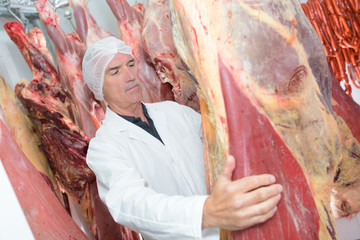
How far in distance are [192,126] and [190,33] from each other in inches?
24.9

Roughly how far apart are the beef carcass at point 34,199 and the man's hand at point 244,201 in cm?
60

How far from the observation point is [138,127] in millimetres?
1519

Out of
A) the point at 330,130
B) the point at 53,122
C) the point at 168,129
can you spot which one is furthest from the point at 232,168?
the point at 53,122

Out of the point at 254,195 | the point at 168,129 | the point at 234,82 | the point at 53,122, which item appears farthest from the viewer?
the point at 53,122

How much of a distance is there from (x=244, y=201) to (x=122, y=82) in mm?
868

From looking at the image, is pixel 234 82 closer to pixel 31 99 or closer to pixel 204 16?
pixel 204 16

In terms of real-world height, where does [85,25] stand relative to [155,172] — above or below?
above

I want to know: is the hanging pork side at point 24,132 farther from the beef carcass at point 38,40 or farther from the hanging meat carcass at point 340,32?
the hanging meat carcass at point 340,32

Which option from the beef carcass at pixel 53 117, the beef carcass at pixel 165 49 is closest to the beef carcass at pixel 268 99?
the beef carcass at pixel 165 49

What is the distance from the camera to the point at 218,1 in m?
0.98

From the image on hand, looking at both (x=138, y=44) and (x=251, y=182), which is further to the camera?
(x=138, y=44)

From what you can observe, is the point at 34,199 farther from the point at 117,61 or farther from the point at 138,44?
the point at 138,44

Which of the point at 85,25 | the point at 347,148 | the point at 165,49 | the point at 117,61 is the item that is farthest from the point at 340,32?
the point at 85,25

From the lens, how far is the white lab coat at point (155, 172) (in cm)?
100
